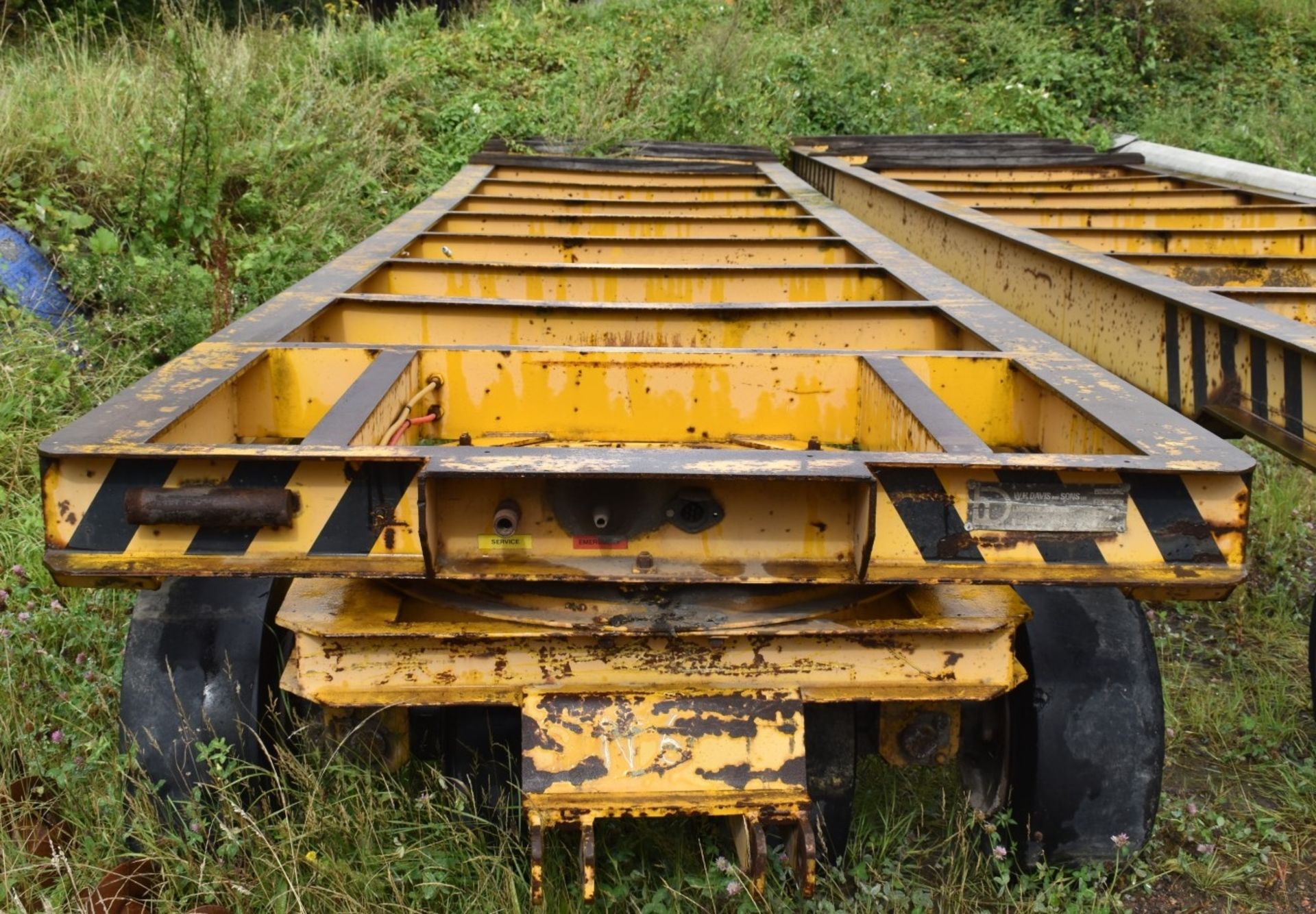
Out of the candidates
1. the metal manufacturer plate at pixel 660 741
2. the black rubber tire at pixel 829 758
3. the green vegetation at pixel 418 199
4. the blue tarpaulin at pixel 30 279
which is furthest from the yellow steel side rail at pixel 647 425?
the blue tarpaulin at pixel 30 279

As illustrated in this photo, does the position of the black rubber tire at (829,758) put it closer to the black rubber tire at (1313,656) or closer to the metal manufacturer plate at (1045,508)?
the metal manufacturer plate at (1045,508)

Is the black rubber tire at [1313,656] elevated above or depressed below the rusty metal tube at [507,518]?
below

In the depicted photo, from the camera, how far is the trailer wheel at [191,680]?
77.3 inches

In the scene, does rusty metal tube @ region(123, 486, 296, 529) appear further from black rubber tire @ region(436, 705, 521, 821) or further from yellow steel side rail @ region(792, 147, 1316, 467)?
yellow steel side rail @ region(792, 147, 1316, 467)

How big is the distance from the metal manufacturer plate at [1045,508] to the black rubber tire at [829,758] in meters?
0.63

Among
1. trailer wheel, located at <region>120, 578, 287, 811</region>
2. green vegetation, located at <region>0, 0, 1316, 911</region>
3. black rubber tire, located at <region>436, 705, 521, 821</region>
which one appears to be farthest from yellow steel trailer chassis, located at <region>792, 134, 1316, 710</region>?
trailer wheel, located at <region>120, 578, 287, 811</region>

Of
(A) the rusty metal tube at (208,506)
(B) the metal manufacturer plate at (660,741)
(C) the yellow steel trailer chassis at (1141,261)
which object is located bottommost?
(B) the metal manufacturer plate at (660,741)

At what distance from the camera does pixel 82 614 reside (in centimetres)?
283

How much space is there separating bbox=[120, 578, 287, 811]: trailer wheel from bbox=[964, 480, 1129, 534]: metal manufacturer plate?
132 cm

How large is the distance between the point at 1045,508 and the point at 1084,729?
69 cm

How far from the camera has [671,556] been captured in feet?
5.32

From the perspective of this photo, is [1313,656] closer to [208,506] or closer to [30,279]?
[208,506]

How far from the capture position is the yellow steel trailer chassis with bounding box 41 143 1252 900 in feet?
4.97

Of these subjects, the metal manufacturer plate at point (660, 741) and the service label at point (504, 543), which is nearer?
the service label at point (504, 543)
